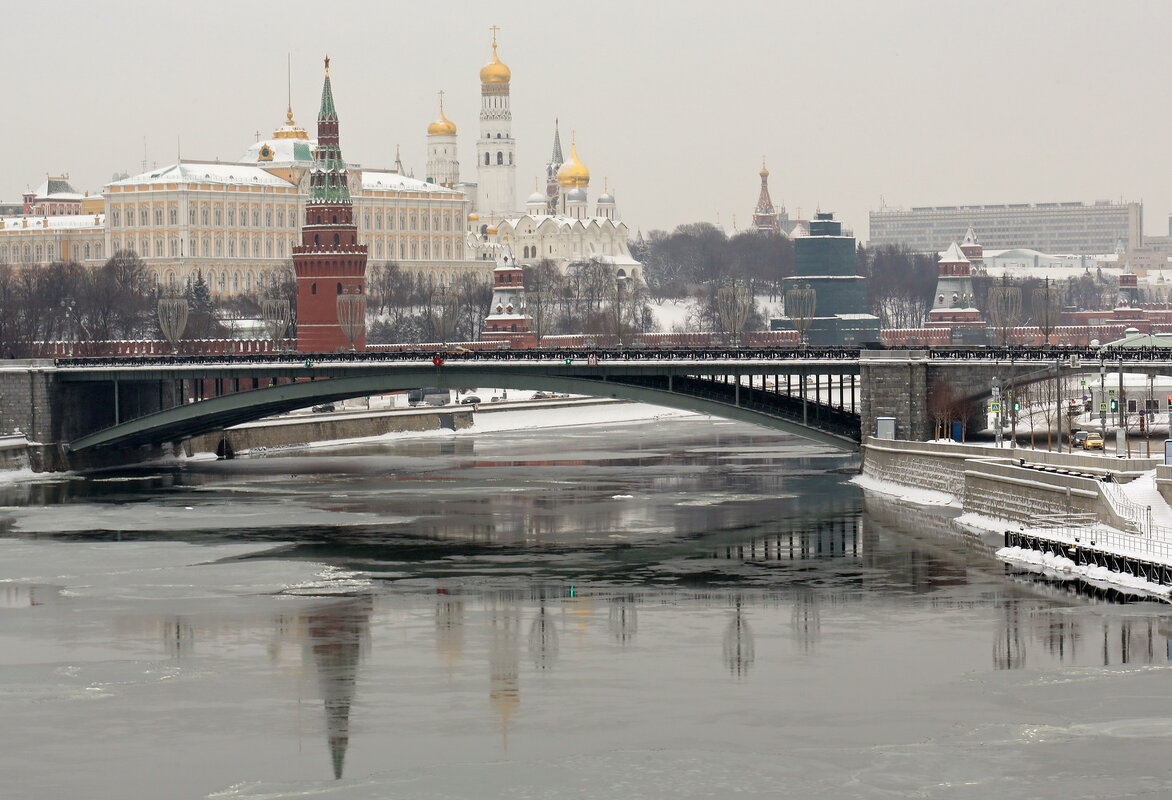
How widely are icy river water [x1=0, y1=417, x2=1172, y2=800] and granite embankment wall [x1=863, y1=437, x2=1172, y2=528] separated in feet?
5.19

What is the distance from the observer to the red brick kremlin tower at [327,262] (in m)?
111

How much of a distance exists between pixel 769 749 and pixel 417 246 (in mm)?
151613

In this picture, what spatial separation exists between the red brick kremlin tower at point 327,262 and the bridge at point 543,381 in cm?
2969

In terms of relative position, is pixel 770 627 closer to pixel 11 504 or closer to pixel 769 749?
pixel 769 749

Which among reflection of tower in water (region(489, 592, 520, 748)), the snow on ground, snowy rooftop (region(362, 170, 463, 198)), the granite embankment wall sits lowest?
reflection of tower in water (region(489, 592, 520, 748))

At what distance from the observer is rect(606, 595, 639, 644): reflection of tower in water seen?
37469mm

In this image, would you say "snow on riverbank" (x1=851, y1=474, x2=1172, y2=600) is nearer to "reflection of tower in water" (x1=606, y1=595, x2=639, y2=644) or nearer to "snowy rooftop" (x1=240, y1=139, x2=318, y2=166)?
"reflection of tower in water" (x1=606, y1=595, x2=639, y2=644)

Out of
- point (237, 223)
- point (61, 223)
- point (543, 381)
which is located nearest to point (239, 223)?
point (237, 223)

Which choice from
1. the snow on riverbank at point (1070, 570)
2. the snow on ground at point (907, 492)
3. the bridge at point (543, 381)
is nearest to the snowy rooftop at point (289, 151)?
the bridge at point (543, 381)

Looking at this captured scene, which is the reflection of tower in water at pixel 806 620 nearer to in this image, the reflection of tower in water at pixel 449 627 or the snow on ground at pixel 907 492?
the reflection of tower in water at pixel 449 627

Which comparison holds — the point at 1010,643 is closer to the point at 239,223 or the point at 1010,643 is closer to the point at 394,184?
Answer: the point at 239,223

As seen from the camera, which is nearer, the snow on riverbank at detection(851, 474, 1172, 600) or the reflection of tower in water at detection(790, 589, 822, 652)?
the reflection of tower in water at detection(790, 589, 822, 652)

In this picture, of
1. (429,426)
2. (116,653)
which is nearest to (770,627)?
(116,653)

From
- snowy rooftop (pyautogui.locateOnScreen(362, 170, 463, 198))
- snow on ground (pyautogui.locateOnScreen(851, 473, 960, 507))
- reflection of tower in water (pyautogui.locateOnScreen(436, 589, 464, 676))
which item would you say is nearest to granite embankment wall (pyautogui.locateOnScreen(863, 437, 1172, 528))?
snow on ground (pyautogui.locateOnScreen(851, 473, 960, 507))
